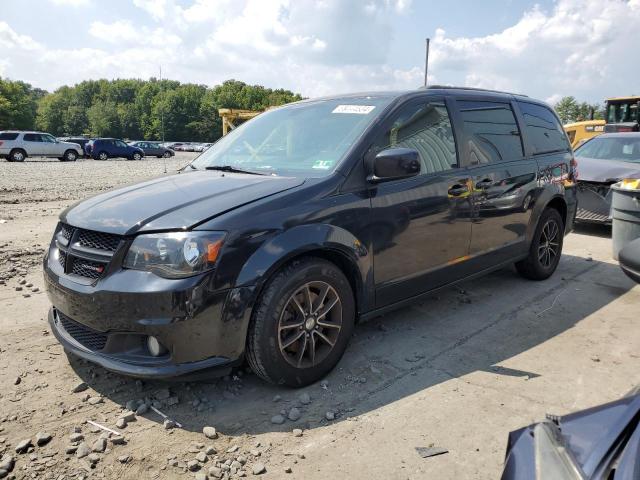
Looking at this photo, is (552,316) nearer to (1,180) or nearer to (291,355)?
(291,355)

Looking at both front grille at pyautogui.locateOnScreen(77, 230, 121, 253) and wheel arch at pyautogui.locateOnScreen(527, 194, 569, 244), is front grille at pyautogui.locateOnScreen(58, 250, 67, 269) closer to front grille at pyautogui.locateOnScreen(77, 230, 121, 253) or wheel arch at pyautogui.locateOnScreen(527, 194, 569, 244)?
front grille at pyautogui.locateOnScreen(77, 230, 121, 253)

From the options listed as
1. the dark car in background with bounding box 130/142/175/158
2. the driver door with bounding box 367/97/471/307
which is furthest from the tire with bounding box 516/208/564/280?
the dark car in background with bounding box 130/142/175/158

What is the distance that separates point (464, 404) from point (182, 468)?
1652 mm

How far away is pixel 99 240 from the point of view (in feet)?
9.37

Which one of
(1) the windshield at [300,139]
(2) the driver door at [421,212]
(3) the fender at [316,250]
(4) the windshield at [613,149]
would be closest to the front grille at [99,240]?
(3) the fender at [316,250]

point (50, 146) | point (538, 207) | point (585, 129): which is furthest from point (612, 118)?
point (50, 146)

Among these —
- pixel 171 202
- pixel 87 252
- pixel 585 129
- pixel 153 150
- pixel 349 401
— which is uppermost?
pixel 585 129

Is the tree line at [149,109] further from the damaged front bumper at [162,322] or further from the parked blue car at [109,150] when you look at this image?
the damaged front bumper at [162,322]

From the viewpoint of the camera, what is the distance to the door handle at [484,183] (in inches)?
165

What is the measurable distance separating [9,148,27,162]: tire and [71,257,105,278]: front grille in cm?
2920

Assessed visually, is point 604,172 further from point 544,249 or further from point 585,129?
point 585,129

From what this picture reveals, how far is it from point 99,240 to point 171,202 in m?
0.46

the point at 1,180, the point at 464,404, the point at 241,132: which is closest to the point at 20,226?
the point at 241,132

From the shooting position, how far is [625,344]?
3.89m
